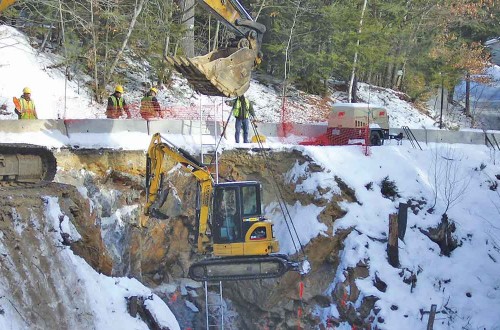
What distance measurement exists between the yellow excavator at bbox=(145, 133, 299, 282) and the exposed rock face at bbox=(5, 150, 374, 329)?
198cm

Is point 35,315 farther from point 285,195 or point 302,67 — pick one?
point 302,67

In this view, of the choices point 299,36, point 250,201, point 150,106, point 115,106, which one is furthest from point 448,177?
point 299,36

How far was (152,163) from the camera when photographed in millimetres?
13070

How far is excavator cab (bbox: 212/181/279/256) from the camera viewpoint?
12805mm

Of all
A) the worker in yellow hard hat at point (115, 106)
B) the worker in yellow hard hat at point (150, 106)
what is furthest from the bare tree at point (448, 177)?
the worker in yellow hard hat at point (115, 106)

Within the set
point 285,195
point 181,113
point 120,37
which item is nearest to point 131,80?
point 120,37

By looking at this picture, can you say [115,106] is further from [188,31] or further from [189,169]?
[188,31]

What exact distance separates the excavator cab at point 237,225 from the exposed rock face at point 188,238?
6.67ft

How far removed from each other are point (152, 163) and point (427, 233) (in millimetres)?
7512

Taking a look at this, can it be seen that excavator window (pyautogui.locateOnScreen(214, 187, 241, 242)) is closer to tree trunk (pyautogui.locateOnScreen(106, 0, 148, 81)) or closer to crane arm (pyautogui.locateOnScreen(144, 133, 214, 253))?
crane arm (pyautogui.locateOnScreen(144, 133, 214, 253))

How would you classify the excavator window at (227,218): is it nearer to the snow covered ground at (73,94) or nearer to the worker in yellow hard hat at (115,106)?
the worker in yellow hard hat at (115,106)

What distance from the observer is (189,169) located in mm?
13148

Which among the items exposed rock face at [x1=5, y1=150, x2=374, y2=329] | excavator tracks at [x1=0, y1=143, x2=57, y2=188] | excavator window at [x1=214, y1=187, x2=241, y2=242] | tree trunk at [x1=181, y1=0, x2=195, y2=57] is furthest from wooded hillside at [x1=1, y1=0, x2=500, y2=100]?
excavator window at [x1=214, y1=187, x2=241, y2=242]

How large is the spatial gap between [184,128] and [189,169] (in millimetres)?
4596
